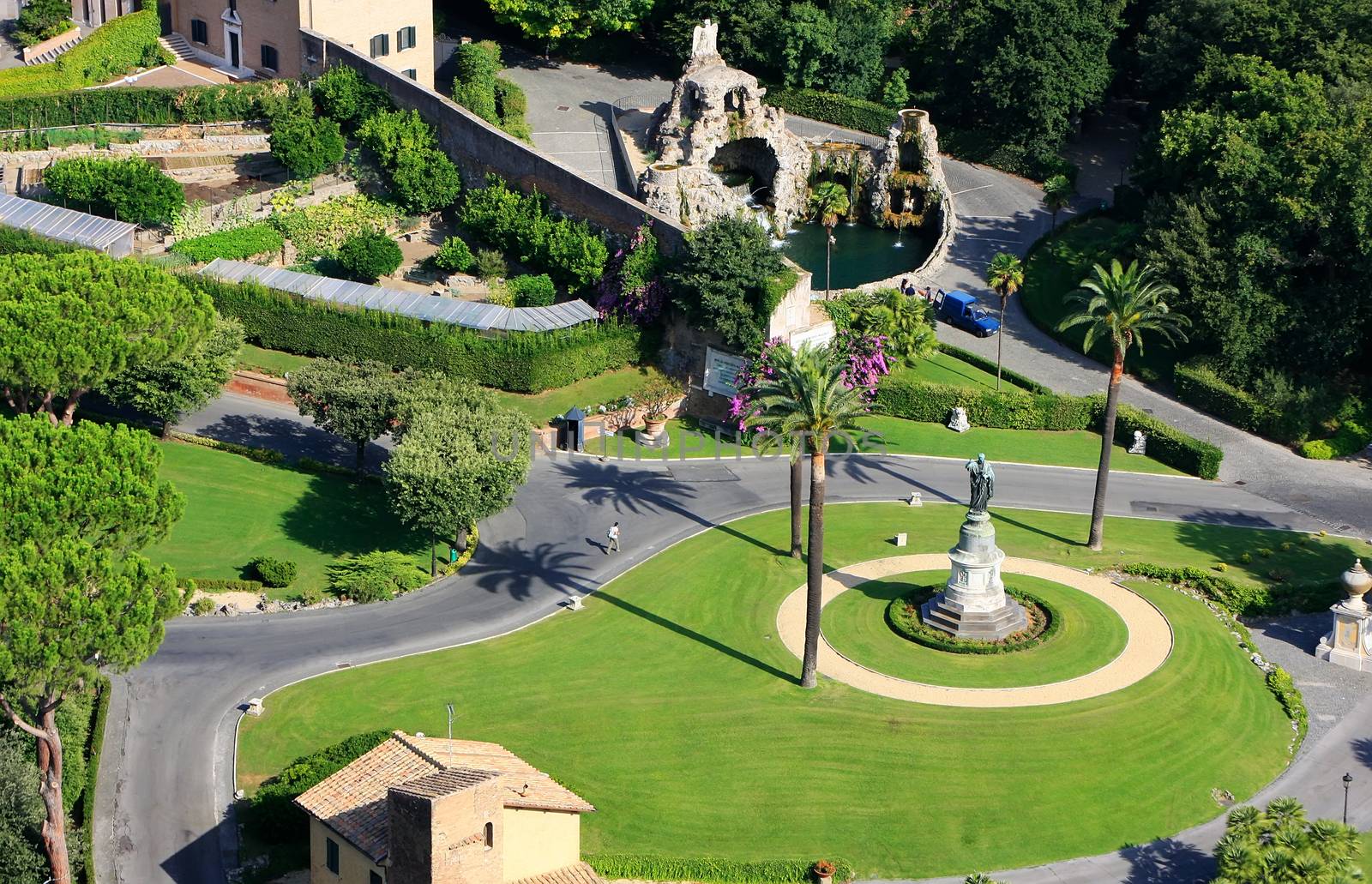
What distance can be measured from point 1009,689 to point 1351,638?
14.6 meters

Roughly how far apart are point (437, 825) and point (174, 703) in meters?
20.9

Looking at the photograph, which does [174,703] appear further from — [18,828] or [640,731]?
[640,731]

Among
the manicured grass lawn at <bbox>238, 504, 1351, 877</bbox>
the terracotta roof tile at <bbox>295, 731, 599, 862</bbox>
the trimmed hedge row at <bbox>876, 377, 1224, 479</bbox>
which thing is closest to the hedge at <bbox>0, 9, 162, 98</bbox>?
the trimmed hedge row at <bbox>876, 377, 1224, 479</bbox>

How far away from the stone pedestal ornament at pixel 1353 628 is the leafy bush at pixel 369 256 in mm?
50782

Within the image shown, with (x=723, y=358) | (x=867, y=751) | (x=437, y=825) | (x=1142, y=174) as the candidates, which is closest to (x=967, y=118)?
(x=1142, y=174)

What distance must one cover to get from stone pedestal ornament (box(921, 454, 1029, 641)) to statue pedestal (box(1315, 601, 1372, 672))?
12.4 m

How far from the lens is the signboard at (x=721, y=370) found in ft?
315

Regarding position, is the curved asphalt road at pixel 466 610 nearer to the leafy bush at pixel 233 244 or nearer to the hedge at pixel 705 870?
the hedge at pixel 705 870

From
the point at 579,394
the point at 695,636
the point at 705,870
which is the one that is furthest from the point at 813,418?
the point at 579,394

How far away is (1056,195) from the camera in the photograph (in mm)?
114938

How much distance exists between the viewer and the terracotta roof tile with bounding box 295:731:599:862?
59.5 metres

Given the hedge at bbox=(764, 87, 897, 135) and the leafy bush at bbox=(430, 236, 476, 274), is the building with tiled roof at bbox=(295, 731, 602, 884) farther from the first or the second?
the hedge at bbox=(764, 87, 897, 135)

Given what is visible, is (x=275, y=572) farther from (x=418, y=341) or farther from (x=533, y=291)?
(x=533, y=291)

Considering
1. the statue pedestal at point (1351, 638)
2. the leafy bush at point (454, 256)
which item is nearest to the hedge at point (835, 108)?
the leafy bush at point (454, 256)
